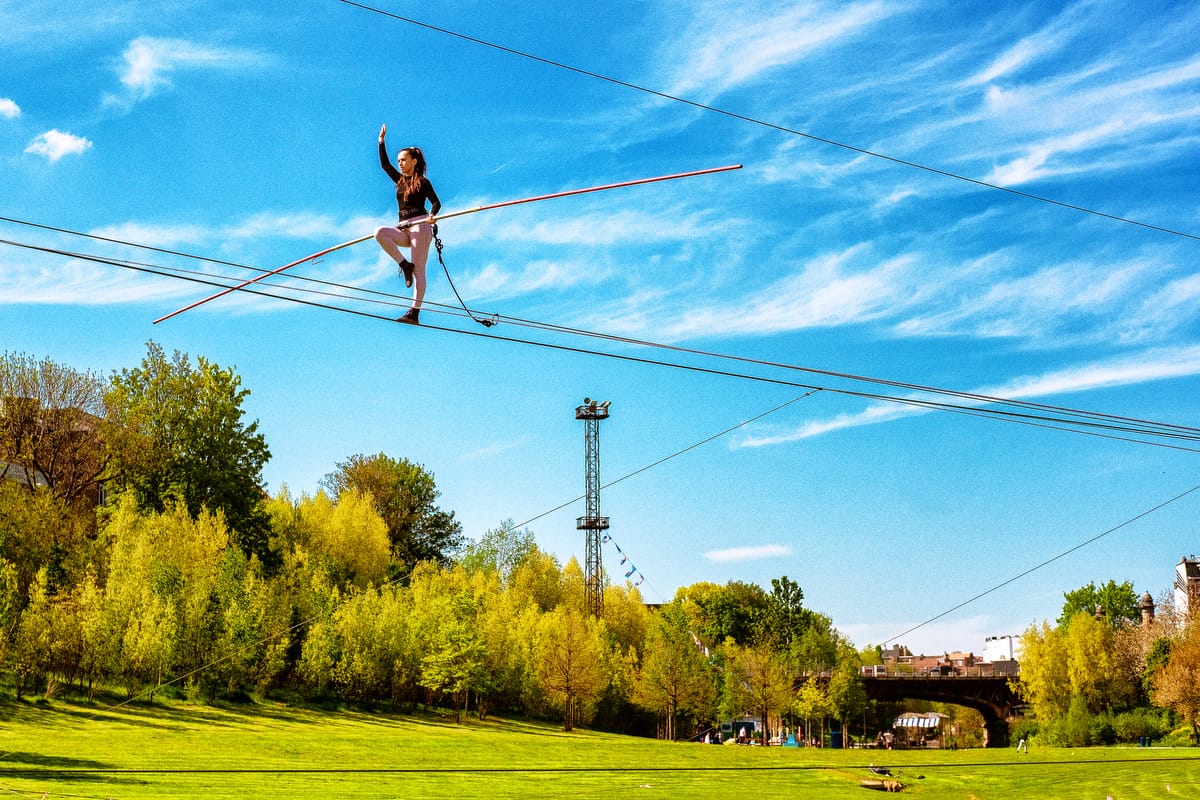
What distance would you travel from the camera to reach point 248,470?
62.7 metres

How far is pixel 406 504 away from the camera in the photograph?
89.8 meters

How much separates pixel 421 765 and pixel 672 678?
33.5 metres

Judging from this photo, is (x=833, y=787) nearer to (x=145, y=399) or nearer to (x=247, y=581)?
(x=247, y=581)

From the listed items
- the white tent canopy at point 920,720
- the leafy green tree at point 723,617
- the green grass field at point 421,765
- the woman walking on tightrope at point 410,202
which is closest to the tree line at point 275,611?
the green grass field at point 421,765

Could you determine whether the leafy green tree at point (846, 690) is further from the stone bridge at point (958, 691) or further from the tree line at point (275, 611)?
the stone bridge at point (958, 691)

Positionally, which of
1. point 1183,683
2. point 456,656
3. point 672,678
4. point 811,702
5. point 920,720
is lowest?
point 920,720

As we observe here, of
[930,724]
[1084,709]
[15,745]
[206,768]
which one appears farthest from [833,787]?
[930,724]

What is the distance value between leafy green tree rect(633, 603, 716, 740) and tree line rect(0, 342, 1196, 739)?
0.14 m

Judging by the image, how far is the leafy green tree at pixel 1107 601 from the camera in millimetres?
125875

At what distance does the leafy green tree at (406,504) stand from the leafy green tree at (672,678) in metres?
24.5

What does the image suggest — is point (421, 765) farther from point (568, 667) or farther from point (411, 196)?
point (568, 667)

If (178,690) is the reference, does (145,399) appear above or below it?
above

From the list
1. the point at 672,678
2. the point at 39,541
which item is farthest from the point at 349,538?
the point at 39,541

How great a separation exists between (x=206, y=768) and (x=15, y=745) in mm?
6026
